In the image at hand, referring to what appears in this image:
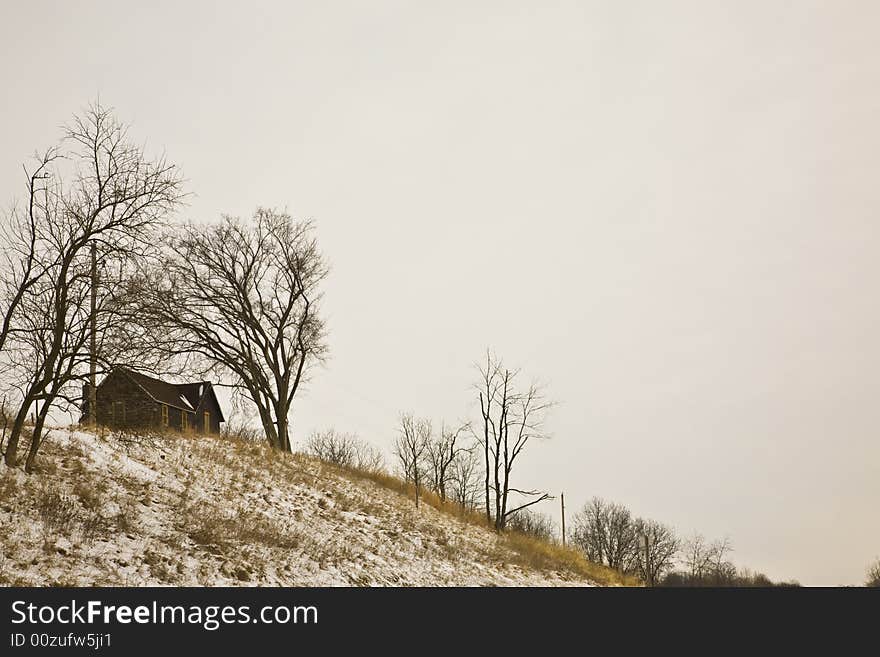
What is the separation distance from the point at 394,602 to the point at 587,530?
79093mm

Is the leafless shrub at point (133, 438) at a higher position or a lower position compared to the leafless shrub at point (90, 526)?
higher

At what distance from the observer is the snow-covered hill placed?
46.1 feet

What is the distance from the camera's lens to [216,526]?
18125mm

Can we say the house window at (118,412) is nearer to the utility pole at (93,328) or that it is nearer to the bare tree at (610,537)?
the utility pole at (93,328)

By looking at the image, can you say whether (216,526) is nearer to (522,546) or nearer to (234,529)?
(234,529)

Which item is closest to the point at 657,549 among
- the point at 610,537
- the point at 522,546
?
the point at 610,537

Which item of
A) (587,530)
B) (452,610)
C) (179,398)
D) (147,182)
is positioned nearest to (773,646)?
(452,610)

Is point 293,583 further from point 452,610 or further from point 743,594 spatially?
point 743,594

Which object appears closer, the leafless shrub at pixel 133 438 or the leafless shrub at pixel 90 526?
the leafless shrub at pixel 90 526

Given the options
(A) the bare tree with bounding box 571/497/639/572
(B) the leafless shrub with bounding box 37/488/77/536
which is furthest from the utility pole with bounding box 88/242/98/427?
(A) the bare tree with bounding box 571/497/639/572

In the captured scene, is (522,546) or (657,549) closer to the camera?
(522,546)

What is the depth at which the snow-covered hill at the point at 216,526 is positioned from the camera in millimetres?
14047

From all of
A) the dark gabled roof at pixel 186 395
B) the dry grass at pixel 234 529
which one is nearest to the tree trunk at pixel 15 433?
the dry grass at pixel 234 529

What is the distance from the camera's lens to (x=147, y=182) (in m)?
17.7
